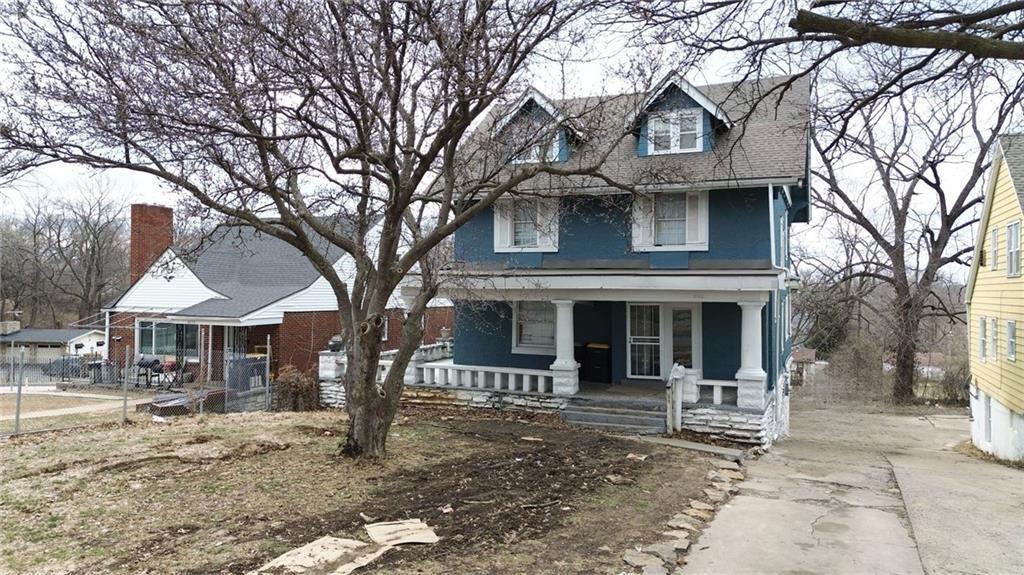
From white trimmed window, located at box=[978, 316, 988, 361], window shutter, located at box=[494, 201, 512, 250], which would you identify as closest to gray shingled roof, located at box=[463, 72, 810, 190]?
window shutter, located at box=[494, 201, 512, 250]

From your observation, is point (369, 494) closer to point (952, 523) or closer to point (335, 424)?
point (335, 424)

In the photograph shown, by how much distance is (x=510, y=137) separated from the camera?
39.9 ft

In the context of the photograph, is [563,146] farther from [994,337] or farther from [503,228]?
[994,337]

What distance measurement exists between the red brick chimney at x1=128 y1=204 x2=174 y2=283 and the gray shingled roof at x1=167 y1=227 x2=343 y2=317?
1.68m

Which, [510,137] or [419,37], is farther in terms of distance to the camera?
[510,137]

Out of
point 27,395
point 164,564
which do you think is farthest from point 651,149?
point 27,395

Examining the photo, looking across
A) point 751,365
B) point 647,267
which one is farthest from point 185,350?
point 751,365

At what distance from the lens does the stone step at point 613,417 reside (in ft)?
40.9

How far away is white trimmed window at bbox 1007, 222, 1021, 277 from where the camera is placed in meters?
16.1

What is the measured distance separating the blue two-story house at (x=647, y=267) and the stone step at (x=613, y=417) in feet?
1.81

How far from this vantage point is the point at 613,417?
12.7 meters

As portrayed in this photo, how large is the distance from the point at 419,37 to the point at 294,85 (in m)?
1.68

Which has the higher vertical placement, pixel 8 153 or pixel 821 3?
pixel 821 3

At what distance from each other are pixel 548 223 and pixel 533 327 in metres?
2.74
